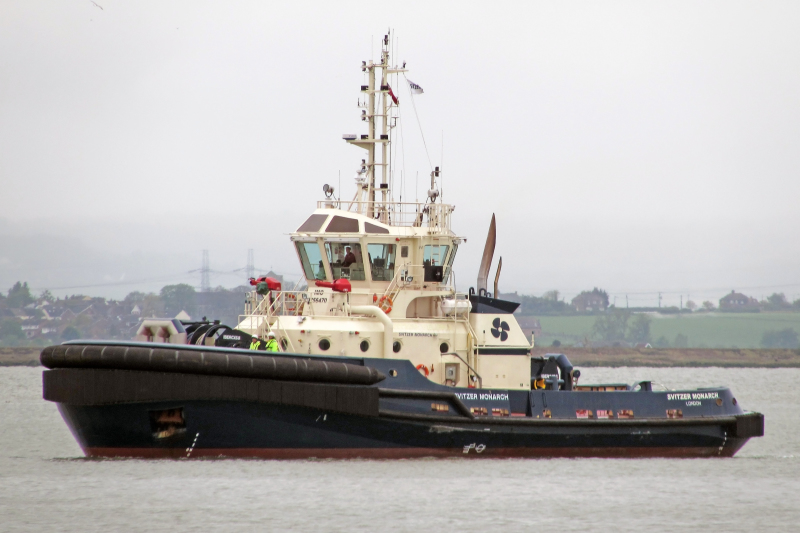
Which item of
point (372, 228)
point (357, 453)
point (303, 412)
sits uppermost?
point (372, 228)

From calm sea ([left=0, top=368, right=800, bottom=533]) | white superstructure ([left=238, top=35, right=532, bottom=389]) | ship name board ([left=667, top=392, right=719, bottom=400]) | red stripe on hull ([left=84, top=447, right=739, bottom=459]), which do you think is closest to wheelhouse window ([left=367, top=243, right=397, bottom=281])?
white superstructure ([left=238, top=35, right=532, bottom=389])

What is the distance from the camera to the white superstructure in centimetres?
1664

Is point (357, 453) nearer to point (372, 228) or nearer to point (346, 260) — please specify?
point (346, 260)

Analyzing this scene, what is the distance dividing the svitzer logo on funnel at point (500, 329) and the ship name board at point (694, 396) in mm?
3228

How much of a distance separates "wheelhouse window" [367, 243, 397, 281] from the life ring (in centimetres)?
51

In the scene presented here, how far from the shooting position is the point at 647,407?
17922mm

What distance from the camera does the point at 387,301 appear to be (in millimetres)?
17172

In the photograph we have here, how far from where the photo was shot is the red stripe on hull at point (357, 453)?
15352 millimetres

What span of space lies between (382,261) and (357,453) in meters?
3.52

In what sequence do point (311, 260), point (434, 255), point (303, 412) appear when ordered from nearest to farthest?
point (303, 412), point (311, 260), point (434, 255)

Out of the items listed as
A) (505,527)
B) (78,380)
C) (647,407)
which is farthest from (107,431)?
(647,407)

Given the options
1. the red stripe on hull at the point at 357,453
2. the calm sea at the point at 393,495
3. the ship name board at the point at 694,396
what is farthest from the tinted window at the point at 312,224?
the ship name board at the point at 694,396

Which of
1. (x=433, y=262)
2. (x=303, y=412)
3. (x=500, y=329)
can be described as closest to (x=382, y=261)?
(x=433, y=262)

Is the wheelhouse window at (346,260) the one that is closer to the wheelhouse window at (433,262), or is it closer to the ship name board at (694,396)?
the wheelhouse window at (433,262)
